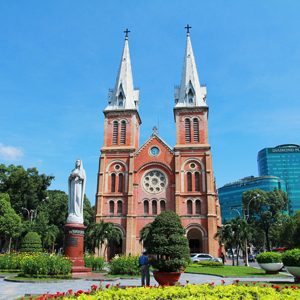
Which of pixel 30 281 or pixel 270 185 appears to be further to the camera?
pixel 270 185

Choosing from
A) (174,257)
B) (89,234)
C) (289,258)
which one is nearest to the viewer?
(174,257)

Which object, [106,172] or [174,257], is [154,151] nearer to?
[106,172]

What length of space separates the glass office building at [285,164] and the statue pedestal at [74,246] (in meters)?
125

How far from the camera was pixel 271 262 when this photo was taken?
2155 centimetres

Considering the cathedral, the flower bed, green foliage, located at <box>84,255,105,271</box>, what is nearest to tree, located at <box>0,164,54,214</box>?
the cathedral

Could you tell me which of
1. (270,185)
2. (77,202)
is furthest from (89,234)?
(270,185)

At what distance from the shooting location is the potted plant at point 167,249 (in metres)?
12.8

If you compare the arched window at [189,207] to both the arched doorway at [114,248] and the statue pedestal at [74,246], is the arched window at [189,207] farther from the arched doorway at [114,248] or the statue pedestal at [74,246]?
the statue pedestal at [74,246]

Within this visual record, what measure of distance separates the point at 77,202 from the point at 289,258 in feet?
35.6

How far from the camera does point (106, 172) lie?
46.0 meters

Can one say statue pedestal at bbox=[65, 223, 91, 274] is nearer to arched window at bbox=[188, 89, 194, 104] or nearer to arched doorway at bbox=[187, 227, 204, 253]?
arched doorway at bbox=[187, 227, 204, 253]

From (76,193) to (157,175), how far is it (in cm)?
2742

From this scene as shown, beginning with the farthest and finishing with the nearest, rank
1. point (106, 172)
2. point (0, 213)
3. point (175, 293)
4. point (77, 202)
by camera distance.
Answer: point (106, 172), point (0, 213), point (77, 202), point (175, 293)

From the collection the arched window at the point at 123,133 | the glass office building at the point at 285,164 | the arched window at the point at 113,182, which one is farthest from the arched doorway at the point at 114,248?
the glass office building at the point at 285,164
